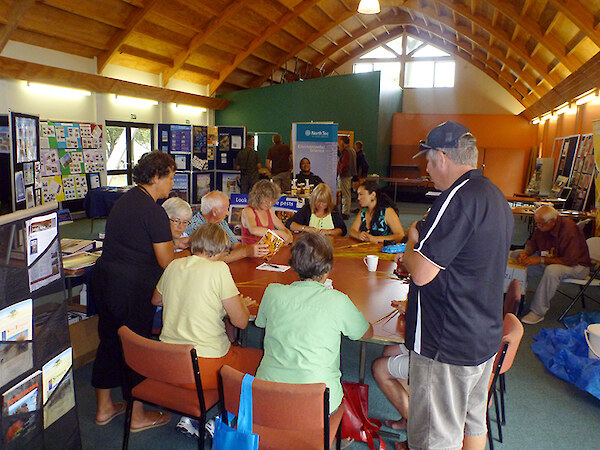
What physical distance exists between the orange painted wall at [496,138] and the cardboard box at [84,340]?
14235mm

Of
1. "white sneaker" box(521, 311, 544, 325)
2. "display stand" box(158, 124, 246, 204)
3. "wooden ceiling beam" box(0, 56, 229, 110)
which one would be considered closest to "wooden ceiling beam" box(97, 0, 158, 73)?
"wooden ceiling beam" box(0, 56, 229, 110)

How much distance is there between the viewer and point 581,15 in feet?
23.1

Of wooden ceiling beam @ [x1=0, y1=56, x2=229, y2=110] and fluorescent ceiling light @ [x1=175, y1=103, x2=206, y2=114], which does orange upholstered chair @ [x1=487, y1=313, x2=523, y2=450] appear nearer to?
wooden ceiling beam @ [x1=0, y1=56, x2=229, y2=110]

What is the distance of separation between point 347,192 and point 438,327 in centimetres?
963

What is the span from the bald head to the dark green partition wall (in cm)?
1040

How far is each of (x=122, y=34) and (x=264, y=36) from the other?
3969 millimetres

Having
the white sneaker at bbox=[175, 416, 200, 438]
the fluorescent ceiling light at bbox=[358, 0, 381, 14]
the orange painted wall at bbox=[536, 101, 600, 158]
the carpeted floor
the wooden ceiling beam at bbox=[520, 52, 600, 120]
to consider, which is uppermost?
the fluorescent ceiling light at bbox=[358, 0, 381, 14]

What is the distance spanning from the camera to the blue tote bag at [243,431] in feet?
5.68

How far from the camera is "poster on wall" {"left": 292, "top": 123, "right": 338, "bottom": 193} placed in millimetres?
9438

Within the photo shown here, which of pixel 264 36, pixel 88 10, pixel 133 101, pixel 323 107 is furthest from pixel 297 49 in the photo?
pixel 88 10

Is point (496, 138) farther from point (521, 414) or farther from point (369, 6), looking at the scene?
point (521, 414)

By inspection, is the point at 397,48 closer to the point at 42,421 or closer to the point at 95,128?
the point at 95,128

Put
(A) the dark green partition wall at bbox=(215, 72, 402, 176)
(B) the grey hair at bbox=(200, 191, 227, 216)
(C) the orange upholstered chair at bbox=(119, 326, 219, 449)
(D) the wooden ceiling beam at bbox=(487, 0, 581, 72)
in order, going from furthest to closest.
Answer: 1. (A) the dark green partition wall at bbox=(215, 72, 402, 176)
2. (D) the wooden ceiling beam at bbox=(487, 0, 581, 72)
3. (B) the grey hair at bbox=(200, 191, 227, 216)
4. (C) the orange upholstered chair at bbox=(119, 326, 219, 449)

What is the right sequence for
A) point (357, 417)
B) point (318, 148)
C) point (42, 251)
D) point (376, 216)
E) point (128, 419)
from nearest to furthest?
point (42, 251) < point (128, 419) < point (357, 417) < point (376, 216) < point (318, 148)
